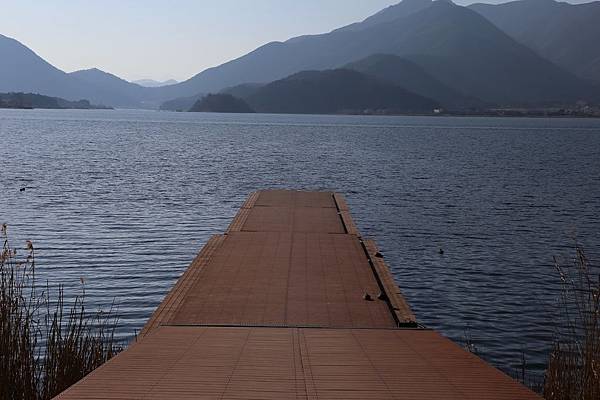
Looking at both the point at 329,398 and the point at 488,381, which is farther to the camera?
the point at 488,381

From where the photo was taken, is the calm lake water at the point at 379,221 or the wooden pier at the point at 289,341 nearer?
the wooden pier at the point at 289,341

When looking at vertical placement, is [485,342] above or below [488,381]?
below

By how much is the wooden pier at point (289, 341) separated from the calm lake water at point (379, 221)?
6.23 ft

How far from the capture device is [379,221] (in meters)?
25.5

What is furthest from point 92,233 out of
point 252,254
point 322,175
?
point 322,175

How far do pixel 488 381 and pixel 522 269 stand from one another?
12.5 metres

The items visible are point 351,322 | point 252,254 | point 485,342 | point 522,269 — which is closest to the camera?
point 351,322

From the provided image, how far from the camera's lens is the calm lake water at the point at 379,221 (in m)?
14.7

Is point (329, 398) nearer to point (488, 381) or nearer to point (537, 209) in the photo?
point (488, 381)

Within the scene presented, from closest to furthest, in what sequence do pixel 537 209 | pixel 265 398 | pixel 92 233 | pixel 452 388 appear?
pixel 265 398, pixel 452 388, pixel 92 233, pixel 537 209

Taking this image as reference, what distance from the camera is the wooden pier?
6.03m

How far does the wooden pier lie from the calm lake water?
1900 mm

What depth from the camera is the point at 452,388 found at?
242 inches

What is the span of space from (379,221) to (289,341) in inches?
693
